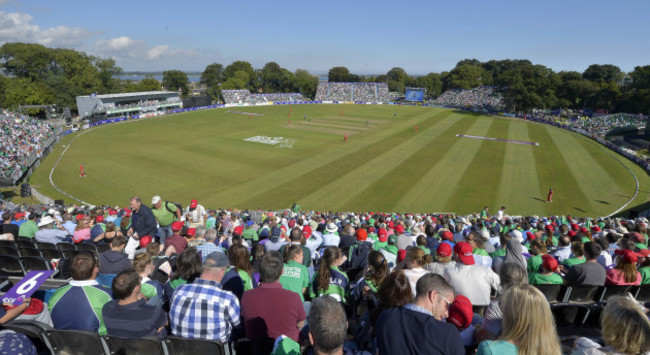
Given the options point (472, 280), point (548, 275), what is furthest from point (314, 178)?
point (472, 280)

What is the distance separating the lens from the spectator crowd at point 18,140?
30564mm

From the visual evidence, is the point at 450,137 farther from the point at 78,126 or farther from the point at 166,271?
the point at 78,126

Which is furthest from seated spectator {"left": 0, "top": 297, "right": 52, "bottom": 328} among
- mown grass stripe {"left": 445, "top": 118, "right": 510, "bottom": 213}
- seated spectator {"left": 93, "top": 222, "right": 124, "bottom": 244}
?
mown grass stripe {"left": 445, "top": 118, "right": 510, "bottom": 213}

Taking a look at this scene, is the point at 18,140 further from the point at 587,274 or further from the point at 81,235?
the point at 587,274

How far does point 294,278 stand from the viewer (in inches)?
224

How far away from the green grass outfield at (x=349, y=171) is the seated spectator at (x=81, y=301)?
20.2 metres

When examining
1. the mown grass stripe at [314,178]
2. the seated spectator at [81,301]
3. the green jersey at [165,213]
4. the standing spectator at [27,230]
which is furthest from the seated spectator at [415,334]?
the mown grass stripe at [314,178]

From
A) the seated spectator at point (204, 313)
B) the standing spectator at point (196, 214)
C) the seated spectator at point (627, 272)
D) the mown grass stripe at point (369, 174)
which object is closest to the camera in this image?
the seated spectator at point (204, 313)

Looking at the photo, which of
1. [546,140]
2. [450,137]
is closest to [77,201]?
[450,137]

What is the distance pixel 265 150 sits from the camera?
41344 mm

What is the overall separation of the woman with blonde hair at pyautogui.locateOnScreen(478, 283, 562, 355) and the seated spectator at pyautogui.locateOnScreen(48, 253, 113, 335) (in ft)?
16.1

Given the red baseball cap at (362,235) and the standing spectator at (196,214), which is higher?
the red baseball cap at (362,235)

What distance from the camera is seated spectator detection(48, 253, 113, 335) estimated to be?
453cm

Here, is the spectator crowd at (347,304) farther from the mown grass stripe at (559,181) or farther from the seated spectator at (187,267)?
the mown grass stripe at (559,181)
